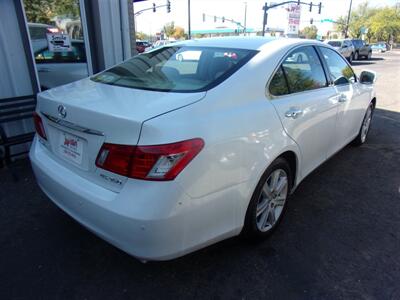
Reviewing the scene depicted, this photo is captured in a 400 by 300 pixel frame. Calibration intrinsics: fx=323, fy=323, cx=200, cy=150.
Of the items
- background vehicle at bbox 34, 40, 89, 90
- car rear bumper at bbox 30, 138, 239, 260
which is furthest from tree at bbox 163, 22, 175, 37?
car rear bumper at bbox 30, 138, 239, 260

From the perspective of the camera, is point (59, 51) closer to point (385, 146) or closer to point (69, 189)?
point (69, 189)

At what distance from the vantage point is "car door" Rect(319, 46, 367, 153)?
3463mm

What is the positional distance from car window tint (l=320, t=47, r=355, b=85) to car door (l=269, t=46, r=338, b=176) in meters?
0.23

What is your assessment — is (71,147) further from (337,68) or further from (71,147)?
(337,68)

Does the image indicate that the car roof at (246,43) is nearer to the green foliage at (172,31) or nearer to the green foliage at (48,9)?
the green foliage at (48,9)

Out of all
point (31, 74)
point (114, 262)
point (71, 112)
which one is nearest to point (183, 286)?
point (114, 262)

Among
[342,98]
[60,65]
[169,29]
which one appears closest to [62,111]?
[342,98]

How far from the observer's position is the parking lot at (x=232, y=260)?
2.17 meters

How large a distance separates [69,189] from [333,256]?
6.58 feet

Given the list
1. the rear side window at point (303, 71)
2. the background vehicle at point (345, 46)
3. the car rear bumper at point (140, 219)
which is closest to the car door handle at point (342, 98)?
the rear side window at point (303, 71)

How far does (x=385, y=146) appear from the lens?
511cm

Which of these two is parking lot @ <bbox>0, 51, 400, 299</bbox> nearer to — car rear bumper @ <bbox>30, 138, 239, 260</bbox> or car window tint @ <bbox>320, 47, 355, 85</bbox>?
car rear bumper @ <bbox>30, 138, 239, 260</bbox>

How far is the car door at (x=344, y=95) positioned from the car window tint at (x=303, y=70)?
0.81 feet

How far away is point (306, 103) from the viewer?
2.76m
